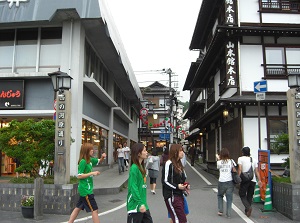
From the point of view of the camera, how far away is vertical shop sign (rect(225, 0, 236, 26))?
1521 cm

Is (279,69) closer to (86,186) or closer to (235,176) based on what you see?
(235,176)

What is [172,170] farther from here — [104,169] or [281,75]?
[104,169]

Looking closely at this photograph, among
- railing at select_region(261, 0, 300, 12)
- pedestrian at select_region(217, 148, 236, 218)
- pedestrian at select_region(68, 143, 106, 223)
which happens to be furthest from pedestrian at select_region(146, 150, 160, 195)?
railing at select_region(261, 0, 300, 12)

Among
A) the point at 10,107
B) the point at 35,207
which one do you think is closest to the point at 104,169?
the point at 10,107

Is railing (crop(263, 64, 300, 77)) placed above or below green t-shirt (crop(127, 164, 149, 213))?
above

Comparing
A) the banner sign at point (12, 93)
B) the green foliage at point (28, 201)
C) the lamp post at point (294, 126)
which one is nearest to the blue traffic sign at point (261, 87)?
the lamp post at point (294, 126)

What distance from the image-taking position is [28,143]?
9.23 metres

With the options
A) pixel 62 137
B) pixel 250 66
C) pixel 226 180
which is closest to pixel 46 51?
pixel 62 137

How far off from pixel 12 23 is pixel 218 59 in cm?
1116

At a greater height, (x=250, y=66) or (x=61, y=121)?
(x=250, y=66)

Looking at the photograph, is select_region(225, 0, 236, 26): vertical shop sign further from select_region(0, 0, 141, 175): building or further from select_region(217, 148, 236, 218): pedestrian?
select_region(217, 148, 236, 218): pedestrian

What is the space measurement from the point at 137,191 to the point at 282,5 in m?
14.6

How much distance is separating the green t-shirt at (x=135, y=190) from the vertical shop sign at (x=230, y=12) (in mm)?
12002

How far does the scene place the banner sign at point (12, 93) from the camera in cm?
1351
